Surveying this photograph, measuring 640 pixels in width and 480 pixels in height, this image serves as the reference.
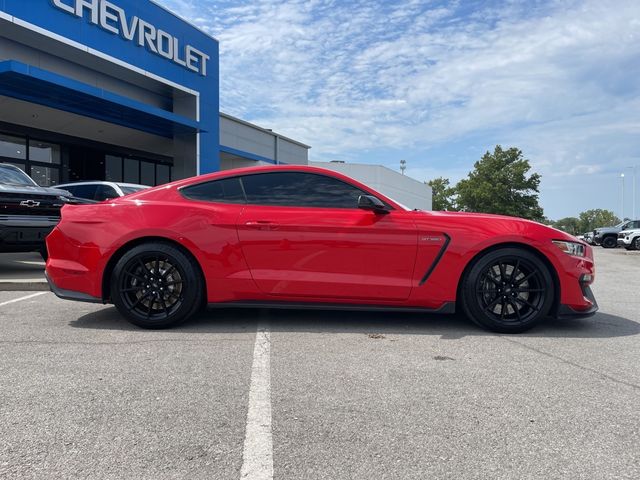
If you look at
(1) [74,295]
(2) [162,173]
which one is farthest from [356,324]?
(2) [162,173]

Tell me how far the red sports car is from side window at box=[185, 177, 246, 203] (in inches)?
4.8

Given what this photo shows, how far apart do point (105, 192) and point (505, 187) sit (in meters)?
52.2

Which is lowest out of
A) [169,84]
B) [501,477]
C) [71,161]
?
[501,477]

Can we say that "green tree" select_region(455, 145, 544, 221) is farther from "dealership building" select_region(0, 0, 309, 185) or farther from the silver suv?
"dealership building" select_region(0, 0, 309, 185)

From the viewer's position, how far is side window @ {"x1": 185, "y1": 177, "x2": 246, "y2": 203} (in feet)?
14.3

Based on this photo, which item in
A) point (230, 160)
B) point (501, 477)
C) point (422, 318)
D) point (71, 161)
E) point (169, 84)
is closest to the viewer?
point (501, 477)

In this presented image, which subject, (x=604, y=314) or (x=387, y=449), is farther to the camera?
(x=604, y=314)

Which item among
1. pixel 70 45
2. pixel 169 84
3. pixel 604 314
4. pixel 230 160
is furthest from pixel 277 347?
pixel 230 160

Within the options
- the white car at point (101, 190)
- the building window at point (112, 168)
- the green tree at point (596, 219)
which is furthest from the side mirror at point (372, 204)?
the green tree at point (596, 219)

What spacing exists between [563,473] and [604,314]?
3.85 m

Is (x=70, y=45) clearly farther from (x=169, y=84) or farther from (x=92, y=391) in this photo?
(x=92, y=391)

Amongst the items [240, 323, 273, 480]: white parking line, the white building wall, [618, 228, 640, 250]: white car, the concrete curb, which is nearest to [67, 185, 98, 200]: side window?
the concrete curb

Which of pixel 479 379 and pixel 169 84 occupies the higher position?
pixel 169 84

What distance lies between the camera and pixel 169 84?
1684 centimetres
